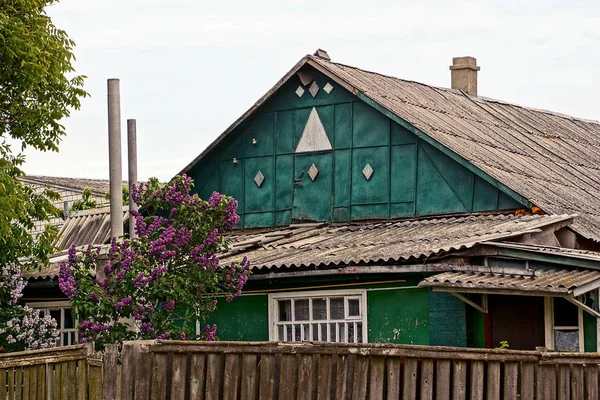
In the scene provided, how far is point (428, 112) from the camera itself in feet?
73.2

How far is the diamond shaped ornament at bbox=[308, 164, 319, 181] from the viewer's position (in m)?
22.0

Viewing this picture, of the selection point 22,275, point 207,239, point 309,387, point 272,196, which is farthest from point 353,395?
point 272,196

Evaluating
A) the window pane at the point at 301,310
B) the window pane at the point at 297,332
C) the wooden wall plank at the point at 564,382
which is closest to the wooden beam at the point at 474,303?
the window pane at the point at 301,310

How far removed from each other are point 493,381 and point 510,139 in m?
13.6

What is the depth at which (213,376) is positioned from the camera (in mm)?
10156

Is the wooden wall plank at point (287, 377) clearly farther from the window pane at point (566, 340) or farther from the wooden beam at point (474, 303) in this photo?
the window pane at point (566, 340)

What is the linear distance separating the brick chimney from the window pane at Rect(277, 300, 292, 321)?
10802mm

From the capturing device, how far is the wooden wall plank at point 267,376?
32.9 ft

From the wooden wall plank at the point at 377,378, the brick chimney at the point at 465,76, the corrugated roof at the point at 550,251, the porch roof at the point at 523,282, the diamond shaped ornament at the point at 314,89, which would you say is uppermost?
the brick chimney at the point at 465,76

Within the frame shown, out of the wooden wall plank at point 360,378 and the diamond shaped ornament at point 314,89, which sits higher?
the diamond shaped ornament at point 314,89

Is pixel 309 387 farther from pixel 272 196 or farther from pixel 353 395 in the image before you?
pixel 272 196

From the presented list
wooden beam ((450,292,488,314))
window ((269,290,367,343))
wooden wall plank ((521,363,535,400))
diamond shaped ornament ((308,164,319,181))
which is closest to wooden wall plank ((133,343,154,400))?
wooden wall plank ((521,363,535,400))

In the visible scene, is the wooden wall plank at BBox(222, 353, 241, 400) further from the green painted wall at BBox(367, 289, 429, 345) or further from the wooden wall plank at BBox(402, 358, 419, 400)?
the green painted wall at BBox(367, 289, 429, 345)

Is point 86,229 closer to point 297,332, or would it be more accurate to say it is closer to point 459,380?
point 297,332
